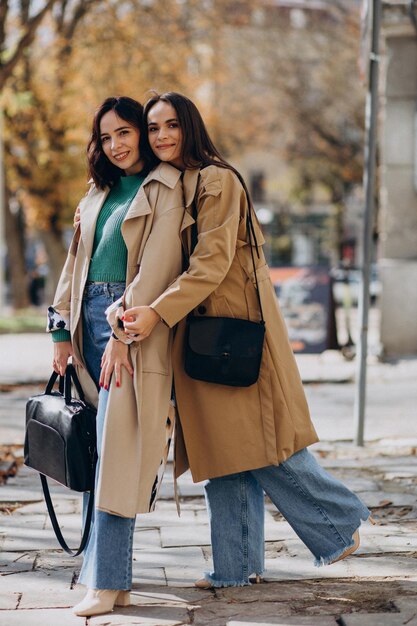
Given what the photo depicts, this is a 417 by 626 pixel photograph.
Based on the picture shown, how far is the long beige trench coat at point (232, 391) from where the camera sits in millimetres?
3908

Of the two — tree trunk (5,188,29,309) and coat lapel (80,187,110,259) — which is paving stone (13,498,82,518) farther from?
tree trunk (5,188,29,309)

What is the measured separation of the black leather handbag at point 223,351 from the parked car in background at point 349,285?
939 cm

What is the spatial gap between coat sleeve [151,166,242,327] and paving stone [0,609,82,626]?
1.12 meters

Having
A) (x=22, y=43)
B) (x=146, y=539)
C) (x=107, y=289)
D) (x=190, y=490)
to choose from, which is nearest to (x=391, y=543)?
(x=146, y=539)

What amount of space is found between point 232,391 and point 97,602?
0.91 metres

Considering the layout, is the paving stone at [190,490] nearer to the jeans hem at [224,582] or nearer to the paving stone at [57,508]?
the paving stone at [57,508]

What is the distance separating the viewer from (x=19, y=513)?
18.1 ft

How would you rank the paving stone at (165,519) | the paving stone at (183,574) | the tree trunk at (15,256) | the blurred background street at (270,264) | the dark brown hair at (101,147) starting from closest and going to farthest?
the dark brown hair at (101,147), the blurred background street at (270,264), the paving stone at (183,574), the paving stone at (165,519), the tree trunk at (15,256)

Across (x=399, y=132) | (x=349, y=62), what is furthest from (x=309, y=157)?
(x=399, y=132)

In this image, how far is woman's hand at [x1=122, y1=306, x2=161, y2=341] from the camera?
375cm

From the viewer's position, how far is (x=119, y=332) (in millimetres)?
3818

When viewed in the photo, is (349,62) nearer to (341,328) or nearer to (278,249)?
(341,328)

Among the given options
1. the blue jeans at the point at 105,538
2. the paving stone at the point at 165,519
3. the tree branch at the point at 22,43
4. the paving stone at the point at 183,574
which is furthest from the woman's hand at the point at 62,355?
the tree branch at the point at 22,43

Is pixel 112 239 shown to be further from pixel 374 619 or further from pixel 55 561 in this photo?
pixel 374 619
